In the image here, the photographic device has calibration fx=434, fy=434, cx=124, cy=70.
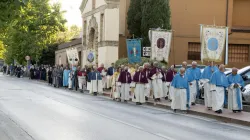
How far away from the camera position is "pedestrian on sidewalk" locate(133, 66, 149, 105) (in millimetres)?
21188

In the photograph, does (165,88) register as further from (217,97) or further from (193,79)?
(217,97)

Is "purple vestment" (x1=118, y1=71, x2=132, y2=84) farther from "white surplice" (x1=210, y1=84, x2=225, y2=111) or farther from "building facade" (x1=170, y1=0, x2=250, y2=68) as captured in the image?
"building facade" (x1=170, y1=0, x2=250, y2=68)

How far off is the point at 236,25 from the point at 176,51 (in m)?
6.09

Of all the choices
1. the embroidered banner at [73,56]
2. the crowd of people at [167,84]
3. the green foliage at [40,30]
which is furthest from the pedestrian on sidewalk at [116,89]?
the green foliage at [40,30]

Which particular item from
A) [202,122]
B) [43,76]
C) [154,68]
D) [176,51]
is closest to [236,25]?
[176,51]

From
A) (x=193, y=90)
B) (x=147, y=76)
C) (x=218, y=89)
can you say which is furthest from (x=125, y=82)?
(x=218, y=89)

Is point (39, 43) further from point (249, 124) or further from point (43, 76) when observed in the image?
point (249, 124)

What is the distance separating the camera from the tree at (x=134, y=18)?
36000mm

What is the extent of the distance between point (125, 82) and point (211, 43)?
4.94 meters

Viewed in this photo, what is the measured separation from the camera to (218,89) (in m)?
16.6

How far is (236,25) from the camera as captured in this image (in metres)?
38.8

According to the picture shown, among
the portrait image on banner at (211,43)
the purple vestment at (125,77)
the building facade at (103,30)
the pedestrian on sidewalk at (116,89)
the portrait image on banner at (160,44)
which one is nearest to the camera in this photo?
the portrait image on banner at (211,43)

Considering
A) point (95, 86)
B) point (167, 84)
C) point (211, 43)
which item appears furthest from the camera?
point (95, 86)

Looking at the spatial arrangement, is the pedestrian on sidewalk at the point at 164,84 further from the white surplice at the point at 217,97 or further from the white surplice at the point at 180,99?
the white surplice at the point at 217,97
